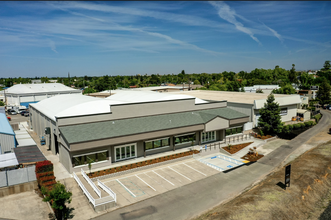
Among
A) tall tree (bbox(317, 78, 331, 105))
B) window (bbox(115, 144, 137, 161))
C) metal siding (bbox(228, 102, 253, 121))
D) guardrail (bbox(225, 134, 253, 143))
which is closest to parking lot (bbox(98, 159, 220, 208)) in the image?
window (bbox(115, 144, 137, 161))

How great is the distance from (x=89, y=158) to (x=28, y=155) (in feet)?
24.6

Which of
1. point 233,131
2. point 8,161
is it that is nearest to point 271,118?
point 233,131

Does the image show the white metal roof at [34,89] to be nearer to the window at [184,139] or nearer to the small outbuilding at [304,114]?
the window at [184,139]

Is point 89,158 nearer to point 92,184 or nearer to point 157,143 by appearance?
point 92,184

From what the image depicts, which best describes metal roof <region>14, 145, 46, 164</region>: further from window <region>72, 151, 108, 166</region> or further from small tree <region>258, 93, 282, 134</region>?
small tree <region>258, 93, 282, 134</region>

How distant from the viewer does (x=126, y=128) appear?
2938cm

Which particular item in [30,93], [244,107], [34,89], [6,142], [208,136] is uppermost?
[34,89]

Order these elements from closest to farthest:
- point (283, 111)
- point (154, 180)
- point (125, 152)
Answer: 1. point (154, 180)
2. point (125, 152)
3. point (283, 111)

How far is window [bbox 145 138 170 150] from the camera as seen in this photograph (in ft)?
103

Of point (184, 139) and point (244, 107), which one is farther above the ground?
point (244, 107)

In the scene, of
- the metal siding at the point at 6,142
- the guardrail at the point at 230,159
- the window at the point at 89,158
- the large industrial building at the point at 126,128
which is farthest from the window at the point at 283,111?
the metal siding at the point at 6,142

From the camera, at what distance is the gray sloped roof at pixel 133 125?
26.5 m

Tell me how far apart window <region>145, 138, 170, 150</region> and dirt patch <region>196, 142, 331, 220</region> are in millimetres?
13526

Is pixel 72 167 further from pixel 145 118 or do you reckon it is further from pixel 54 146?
pixel 145 118
